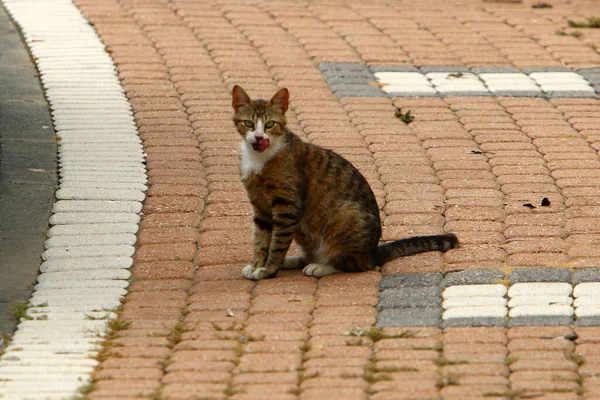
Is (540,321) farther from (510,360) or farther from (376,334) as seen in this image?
(376,334)

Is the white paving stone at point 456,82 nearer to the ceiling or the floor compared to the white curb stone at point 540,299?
nearer to the floor

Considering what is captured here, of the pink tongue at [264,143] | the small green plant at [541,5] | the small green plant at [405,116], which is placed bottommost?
the small green plant at [541,5]

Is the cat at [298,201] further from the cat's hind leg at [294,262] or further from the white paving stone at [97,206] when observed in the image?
the white paving stone at [97,206]

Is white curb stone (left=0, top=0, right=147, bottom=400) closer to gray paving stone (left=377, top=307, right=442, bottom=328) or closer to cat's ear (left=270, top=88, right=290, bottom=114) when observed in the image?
cat's ear (left=270, top=88, right=290, bottom=114)

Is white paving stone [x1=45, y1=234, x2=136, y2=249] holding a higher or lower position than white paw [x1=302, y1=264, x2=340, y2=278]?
lower

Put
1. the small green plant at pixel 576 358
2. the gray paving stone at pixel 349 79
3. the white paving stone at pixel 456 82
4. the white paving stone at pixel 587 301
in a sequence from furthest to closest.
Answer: the gray paving stone at pixel 349 79, the white paving stone at pixel 456 82, the white paving stone at pixel 587 301, the small green plant at pixel 576 358

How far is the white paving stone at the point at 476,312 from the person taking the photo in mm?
5777

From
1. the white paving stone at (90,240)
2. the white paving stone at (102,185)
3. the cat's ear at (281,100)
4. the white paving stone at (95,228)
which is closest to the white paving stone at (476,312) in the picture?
the cat's ear at (281,100)

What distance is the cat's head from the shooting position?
20.7 ft

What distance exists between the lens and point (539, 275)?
6281 millimetres

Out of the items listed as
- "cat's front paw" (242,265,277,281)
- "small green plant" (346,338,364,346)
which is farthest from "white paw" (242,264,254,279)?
"small green plant" (346,338,364,346)

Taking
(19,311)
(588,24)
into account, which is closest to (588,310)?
(19,311)

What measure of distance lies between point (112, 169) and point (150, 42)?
10.9 ft

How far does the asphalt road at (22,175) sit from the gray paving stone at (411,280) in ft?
6.50
